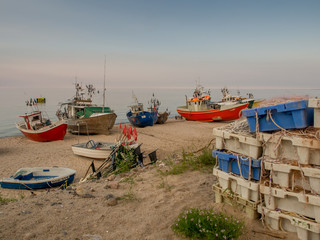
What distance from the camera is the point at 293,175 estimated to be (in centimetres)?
361

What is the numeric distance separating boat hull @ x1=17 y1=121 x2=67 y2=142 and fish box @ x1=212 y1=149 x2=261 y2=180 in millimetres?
16596

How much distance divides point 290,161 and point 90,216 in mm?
3763

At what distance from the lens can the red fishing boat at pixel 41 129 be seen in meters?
18.3

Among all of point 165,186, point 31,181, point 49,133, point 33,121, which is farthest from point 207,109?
point 165,186

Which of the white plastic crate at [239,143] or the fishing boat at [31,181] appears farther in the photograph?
the fishing boat at [31,181]

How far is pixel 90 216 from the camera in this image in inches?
186

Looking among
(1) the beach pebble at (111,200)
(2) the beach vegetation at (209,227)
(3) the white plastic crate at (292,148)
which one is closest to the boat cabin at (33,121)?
(1) the beach pebble at (111,200)

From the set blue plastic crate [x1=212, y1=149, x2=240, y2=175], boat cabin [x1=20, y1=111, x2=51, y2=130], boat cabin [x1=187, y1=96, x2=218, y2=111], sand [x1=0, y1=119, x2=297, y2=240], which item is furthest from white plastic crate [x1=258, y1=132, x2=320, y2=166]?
boat cabin [x1=187, y1=96, x2=218, y2=111]

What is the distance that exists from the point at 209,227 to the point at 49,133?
57.2ft

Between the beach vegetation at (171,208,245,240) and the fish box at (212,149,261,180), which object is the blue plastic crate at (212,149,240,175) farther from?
the beach vegetation at (171,208,245,240)

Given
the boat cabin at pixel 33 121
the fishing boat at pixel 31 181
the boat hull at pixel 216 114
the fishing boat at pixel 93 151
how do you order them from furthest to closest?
1. the boat hull at pixel 216 114
2. the boat cabin at pixel 33 121
3. the fishing boat at pixel 93 151
4. the fishing boat at pixel 31 181

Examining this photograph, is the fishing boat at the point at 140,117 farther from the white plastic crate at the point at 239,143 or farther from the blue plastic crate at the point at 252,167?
the blue plastic crate at the point at 252,167

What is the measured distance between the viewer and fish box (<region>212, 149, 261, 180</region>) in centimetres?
398

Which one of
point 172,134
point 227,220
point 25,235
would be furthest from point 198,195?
point 172,134
